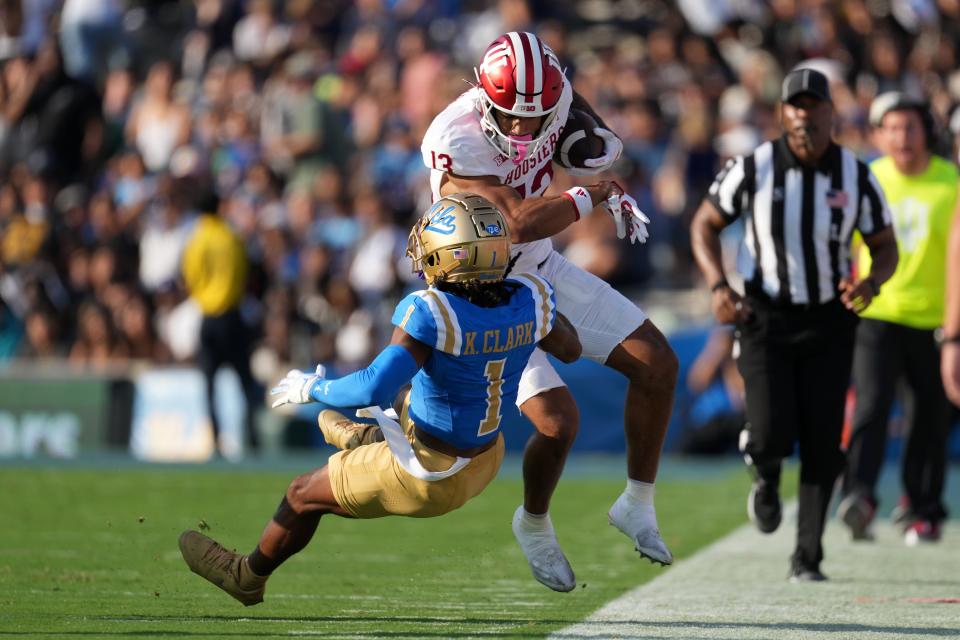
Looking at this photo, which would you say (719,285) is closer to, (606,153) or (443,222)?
(606,153)

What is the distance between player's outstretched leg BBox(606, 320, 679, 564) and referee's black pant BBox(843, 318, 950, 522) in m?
2.60

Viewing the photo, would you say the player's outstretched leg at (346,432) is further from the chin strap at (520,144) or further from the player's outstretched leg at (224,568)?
the chin strap at (520,144)

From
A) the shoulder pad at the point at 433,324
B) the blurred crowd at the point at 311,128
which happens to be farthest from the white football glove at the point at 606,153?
the blurred crowd at the point at 311,128

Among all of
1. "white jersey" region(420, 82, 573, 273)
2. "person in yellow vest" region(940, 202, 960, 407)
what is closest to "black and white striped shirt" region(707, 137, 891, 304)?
"person in yellow vest" region(940, 202, 960, 407)

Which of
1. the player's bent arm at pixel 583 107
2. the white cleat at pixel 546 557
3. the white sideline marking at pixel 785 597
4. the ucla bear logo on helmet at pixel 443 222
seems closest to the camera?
the ucla bear logo on helmet at pixel 443 222

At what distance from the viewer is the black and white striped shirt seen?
679 cm

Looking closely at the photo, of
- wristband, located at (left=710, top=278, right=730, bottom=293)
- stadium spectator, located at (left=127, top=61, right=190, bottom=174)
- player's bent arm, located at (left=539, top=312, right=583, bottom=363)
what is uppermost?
player's bent arm, located at (left=539, top=312, right=583, bottom=363)

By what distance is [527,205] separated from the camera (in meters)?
5.44

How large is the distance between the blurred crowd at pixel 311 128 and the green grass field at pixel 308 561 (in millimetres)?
2648

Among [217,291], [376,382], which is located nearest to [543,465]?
[376,382]

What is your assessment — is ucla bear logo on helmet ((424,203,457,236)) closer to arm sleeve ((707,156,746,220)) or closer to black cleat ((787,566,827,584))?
arm sleeve ((707,156,746,220))

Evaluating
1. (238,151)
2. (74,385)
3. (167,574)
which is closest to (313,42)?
(238,151)

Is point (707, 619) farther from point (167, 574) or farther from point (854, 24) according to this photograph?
point (854, 24)

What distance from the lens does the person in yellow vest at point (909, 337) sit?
818 cm
